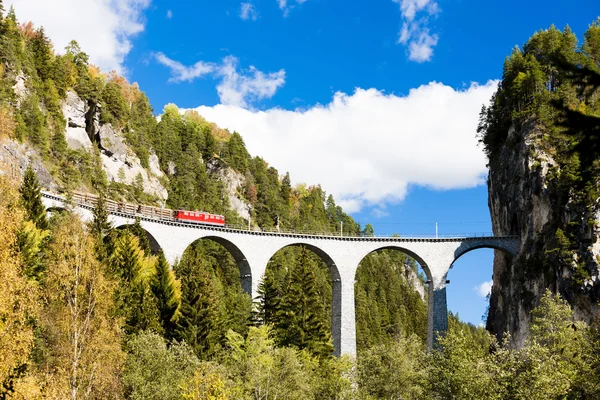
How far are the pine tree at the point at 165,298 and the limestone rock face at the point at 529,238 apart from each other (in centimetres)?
3637

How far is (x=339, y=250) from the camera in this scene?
5991 centimetres

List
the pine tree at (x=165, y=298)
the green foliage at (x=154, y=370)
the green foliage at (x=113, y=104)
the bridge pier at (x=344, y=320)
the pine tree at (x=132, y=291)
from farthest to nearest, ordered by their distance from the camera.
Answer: the green foliage at (x=113, y=104), the bridge pier at (x=344, y=320), the pine tree at (x=165, y=298), the pine tree at (x=132, y=291), the green foliage at (x=154, y=370)

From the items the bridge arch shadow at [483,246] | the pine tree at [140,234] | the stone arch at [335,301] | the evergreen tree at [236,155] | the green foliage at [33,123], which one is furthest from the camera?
the evergreen tree at [236,155]

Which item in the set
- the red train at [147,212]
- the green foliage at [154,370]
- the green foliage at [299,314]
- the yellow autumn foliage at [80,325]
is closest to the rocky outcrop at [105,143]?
the red train at [147,212]

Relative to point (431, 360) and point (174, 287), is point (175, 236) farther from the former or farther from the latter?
point (431, 360)

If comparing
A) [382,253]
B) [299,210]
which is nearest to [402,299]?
[382,253]

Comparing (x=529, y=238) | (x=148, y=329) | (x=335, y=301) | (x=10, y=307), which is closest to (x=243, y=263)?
(x=335, y=301)

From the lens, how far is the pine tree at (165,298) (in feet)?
128

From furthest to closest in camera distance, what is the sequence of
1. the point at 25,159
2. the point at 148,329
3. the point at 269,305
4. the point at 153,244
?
the point at 25,159 → the point at 153,244 → the point at 269,305 → the point at 148,329

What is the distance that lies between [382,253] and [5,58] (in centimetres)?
10490

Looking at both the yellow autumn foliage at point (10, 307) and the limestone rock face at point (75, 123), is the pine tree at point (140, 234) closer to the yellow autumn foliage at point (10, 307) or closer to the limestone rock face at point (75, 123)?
the yellow autumn foliage at point (10, 307)

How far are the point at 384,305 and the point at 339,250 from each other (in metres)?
60.9

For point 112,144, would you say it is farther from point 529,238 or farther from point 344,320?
point 529,238

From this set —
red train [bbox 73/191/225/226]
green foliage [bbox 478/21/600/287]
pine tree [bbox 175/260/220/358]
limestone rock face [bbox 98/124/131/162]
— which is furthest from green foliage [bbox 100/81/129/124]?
green foliage [bbox 478/21/600/287]
